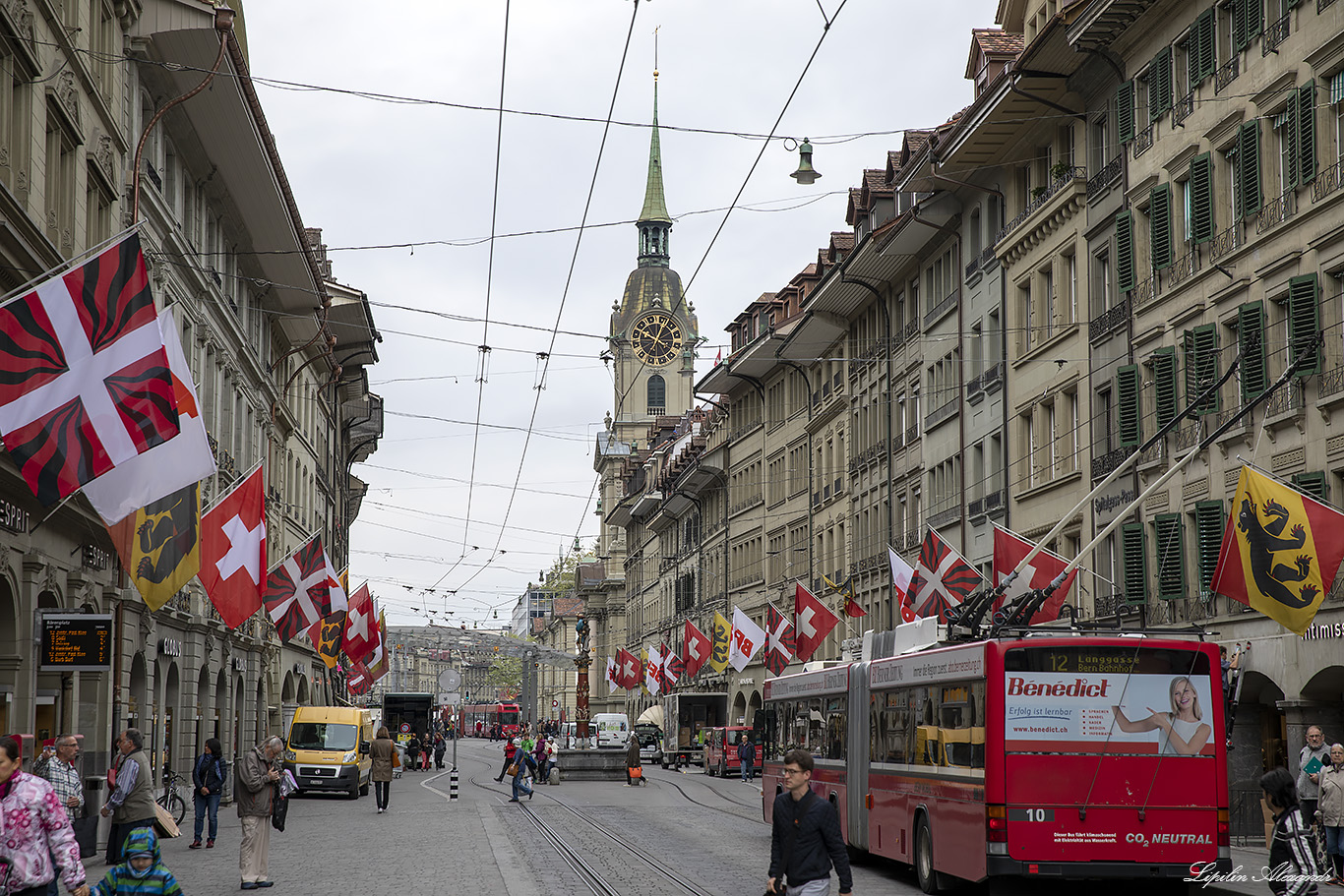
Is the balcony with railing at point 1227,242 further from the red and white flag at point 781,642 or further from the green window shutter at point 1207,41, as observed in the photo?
the red and white flag at point 781,642

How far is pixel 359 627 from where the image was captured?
45.3 metres

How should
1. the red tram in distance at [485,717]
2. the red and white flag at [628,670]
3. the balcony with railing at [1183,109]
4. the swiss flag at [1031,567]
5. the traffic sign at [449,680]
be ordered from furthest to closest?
the red tram in distance at [485,717] < the red and white flag at [628,670] < the traffic sign at [449,680] < the balcony with railing at [1183,109] < the swiss flag at [1031,567]

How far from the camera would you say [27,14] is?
76.0 ft

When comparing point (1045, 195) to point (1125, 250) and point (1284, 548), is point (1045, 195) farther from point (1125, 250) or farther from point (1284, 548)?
point (1284, 548)

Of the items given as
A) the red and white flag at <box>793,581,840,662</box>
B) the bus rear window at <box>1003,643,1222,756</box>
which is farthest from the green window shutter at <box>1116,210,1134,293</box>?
the bus rear window at <box>1003,643,1222,756</box>

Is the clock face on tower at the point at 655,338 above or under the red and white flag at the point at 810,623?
above

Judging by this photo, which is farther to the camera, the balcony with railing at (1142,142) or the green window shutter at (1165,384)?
the balcony with railing at (1142,142)

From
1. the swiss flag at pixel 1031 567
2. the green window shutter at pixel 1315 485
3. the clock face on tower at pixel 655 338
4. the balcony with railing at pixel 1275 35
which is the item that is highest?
the clock face on tower at pixel 655 338

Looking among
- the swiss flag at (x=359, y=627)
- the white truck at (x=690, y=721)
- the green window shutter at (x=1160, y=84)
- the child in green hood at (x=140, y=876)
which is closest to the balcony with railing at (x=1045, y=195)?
the green window shutter at (x=1160, y=84)

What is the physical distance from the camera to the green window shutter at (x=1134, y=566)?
32125 mm

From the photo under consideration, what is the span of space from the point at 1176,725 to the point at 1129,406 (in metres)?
16.4

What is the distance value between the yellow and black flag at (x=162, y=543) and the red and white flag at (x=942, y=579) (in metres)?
16.9

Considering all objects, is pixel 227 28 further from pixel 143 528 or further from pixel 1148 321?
pixel 1148 321

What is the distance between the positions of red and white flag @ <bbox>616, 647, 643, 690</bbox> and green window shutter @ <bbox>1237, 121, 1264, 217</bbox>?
52903 millimetres
